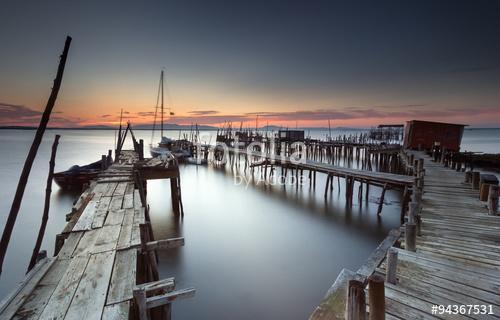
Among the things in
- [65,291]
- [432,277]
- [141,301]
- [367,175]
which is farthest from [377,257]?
[367,175]

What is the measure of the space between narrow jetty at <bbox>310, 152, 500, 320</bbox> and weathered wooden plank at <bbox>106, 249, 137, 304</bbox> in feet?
7.56

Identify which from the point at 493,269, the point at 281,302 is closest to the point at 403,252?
the point at 493,269

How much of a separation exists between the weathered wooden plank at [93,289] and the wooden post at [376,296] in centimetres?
277

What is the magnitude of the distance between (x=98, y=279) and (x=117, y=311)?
29.6 inches

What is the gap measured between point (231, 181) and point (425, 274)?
1996 centimetres

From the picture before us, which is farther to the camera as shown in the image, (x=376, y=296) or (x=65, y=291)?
(x=65, y=291)

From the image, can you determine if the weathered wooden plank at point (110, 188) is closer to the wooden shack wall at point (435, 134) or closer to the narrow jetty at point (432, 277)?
the narrow jetty at point (432, 277)

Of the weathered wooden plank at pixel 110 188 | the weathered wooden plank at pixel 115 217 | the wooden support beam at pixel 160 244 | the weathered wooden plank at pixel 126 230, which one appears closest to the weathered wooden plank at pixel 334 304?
the wooden support beam at pixel 160 244

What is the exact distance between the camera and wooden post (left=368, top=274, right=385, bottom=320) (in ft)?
7.91

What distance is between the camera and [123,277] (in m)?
3.20

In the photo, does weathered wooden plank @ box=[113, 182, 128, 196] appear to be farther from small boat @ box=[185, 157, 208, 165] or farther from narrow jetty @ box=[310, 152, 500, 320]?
A: small boat @ box=[185, 157, 208, 165]

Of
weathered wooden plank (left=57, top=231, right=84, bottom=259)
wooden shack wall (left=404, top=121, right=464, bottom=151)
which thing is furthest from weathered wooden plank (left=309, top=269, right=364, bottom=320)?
wooden shack wall (left=404, top=121, right=464, bottom=151)

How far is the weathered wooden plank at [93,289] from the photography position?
259 centimetres

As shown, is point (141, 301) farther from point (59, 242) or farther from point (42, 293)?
point (59, 242)
